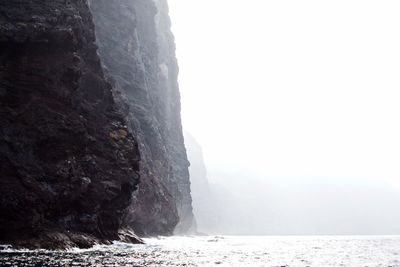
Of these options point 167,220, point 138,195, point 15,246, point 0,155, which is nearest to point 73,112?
point 0,155

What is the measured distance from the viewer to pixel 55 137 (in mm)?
57344

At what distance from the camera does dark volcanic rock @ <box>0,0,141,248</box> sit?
52031 millimetres

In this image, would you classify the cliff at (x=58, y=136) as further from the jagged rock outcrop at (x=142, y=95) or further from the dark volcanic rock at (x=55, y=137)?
the jagged rock outcrop at (x=142, y=95)

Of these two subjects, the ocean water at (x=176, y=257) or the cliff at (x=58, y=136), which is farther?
the cliff at (x=58, y=136)

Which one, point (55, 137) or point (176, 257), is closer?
point (176, 257)

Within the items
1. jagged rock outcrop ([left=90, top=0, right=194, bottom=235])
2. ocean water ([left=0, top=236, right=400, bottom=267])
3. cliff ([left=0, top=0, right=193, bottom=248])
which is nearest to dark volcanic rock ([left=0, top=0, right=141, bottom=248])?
cliff ([left=0, top=0, right=193, bottom=248])

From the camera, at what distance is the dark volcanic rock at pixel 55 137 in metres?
52.0

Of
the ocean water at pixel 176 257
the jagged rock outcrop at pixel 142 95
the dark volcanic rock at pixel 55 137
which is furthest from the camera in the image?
the jagged rock outcrop at pixel 142 95

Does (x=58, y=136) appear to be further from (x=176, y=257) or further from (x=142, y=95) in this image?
(x=142, y=95)

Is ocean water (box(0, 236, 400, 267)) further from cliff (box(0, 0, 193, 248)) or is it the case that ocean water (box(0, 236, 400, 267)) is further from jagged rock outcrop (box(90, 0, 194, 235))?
jagged rock outcrop (box(90, 0, 194, 235))

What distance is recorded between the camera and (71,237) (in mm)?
55625

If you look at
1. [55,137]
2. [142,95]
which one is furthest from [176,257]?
[142,95]

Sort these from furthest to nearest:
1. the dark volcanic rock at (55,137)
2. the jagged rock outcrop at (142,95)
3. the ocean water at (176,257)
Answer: the jagged rock outcrop at (142,95)
the dark volcanic rock at (55,137)
the ocean water at (176,257)

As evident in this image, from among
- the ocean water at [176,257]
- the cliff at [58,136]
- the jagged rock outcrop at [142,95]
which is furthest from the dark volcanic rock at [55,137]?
the jagged rock outcrop at [142,95]
